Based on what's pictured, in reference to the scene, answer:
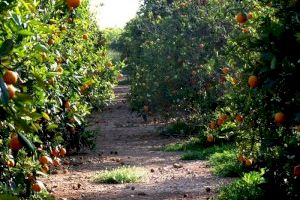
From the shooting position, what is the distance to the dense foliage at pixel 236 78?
11.3 feet

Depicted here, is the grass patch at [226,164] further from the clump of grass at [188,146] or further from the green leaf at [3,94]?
the green leaf at [3,94]

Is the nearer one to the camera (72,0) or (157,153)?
(72,0)

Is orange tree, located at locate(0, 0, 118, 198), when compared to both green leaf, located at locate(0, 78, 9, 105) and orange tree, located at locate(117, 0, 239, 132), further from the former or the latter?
orange tree, located at locate(117, 0, 239, 132)

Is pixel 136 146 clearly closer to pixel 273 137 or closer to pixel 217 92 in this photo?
pixel 217 92

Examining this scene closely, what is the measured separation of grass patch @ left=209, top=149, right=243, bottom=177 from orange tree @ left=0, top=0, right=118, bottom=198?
2235mm

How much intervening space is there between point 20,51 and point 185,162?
673 centimetres

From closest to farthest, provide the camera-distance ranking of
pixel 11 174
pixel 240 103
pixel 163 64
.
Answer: pixel 11 174, pixel 240 103, pixel 163 64

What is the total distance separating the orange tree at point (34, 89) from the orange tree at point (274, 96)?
1.36 meters

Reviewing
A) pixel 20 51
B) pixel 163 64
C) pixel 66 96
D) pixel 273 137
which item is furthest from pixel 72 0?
pixel 163 64

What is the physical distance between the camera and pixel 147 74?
14.2 metres

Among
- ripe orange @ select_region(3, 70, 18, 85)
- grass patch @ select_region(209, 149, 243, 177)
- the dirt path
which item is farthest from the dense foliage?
ripe orange @ select_region(3, 70, 18, 85)

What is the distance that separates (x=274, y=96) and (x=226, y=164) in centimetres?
392

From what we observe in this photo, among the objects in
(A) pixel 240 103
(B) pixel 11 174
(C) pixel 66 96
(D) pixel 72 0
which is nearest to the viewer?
(D) pixel 72 0

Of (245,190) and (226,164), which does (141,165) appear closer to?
(226,164)
